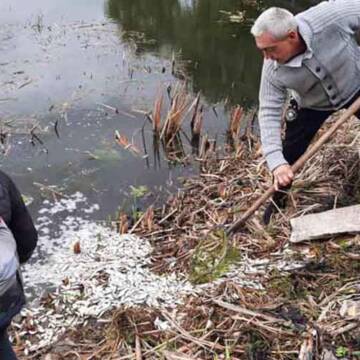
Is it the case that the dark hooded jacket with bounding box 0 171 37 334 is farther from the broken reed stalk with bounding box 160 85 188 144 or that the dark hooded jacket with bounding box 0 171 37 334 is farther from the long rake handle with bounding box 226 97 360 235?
the broken reed stalk with bounding box 160 85 188 144

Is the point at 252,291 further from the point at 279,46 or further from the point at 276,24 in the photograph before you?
the point at 276,24

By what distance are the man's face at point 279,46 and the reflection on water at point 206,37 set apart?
4875mm

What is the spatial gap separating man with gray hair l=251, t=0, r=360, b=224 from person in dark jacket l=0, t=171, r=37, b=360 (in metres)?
1.75

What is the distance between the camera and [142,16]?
1173 centimetres

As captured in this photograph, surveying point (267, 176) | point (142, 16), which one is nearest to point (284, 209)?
point (267, 176)

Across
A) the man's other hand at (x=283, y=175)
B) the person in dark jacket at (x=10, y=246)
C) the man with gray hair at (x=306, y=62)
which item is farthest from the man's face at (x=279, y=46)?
the person in dark jacket at (x=10, y=246)

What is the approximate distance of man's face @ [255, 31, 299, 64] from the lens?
366cm

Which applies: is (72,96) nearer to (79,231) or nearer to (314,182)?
(79,231)

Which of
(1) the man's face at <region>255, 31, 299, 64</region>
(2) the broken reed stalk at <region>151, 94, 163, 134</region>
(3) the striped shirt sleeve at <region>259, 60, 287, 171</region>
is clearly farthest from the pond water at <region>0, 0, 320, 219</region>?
(1) the man's face at <region>255, 31, 299, 64</region>

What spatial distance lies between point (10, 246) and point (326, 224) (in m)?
2.29

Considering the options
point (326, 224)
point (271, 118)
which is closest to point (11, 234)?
point (271, 118)

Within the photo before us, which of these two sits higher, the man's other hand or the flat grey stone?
the man's other hand

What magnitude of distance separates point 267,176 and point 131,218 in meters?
1.39

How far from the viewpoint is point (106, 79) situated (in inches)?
362
